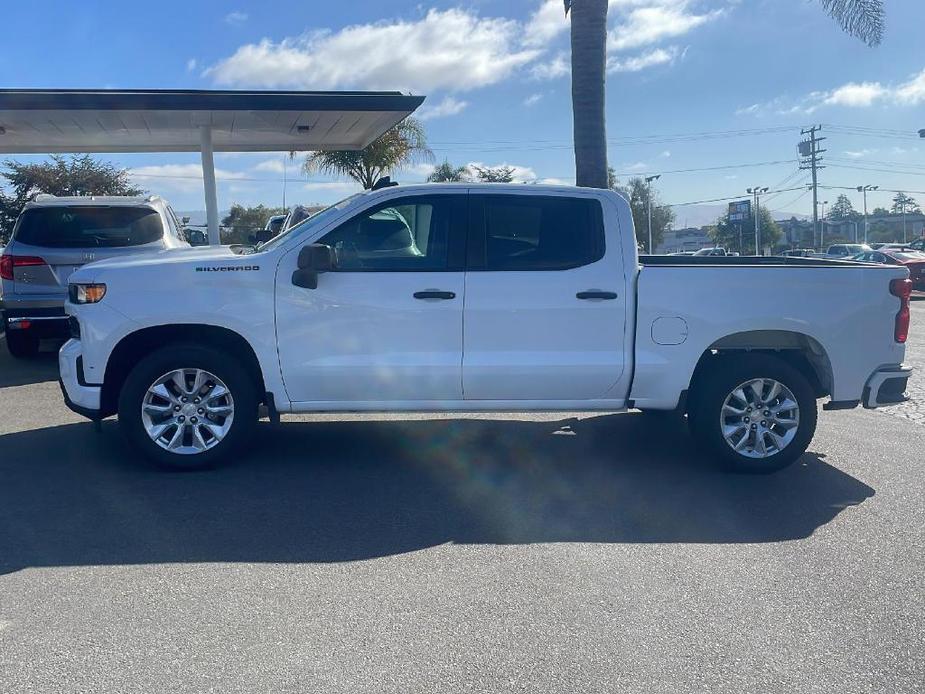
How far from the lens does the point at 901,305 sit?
259 inches

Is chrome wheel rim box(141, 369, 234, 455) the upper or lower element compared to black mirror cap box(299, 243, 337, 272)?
Result: lower

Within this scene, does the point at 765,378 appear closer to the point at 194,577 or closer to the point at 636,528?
the point at 636,528

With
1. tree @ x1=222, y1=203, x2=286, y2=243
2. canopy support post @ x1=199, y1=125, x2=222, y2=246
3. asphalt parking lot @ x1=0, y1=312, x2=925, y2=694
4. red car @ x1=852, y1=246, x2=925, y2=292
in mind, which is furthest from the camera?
tree @ x1=222, y1=203, x2=286, y2=243

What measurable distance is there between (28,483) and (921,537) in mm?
5822

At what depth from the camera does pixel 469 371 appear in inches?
252

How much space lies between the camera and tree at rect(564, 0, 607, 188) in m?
12.1

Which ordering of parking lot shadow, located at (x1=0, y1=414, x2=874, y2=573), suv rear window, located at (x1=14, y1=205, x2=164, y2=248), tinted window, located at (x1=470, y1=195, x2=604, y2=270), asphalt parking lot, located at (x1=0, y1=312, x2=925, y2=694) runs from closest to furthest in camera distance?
1. asphalt parking lot, located at (x1=0, y1=312, x2=925, y2=694)
2. parking lot shadow, located at (x1=0, y1=414, x2=874, y2=573)
3. tinted window, located at (x1=470, y1=195, x2=604, y2=270)
4. suv rear window, located at (x1=14, y1=205, x2=164, y2=248)

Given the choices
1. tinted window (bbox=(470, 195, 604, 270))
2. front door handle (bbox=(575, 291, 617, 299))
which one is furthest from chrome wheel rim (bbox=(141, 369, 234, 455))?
front door handle (bbox=(575, 291, 617, 299))

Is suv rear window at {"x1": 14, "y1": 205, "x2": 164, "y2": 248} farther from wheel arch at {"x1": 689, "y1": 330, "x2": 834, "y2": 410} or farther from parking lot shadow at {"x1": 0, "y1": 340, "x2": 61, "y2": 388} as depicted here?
wheel arch at {"x1": 689, "y1": 330, "x2": 834, "y2": 410}

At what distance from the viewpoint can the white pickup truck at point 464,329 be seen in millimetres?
6320

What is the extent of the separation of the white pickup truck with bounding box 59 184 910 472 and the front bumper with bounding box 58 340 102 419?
1cm

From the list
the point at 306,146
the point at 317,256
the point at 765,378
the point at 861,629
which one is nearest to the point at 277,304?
the point at 317,256

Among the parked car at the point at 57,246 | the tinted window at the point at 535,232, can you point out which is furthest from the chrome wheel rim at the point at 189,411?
the parked car at the point at 57,246

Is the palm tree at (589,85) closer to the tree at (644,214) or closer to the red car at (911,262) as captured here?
the red car at (911,262)
